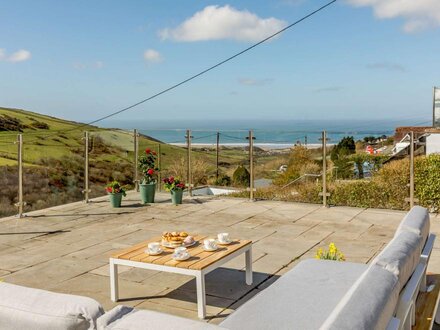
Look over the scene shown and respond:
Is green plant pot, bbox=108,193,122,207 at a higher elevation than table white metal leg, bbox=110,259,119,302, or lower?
higher

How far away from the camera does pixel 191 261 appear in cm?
339

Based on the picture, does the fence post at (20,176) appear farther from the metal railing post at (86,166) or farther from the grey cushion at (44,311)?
the grey cushion at (44,311)

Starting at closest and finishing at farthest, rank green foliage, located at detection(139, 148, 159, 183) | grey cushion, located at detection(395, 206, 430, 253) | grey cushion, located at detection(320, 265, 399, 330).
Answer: grey cushion, located at detection(320, 265, 399, 330)
grey cushion, located at detection(395, 206, 430, 253)
green foliage, located at detection(139, 148, 159, 183)

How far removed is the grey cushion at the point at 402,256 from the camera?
6.73ft

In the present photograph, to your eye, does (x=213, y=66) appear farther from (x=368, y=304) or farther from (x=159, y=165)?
(x=368, y=304)

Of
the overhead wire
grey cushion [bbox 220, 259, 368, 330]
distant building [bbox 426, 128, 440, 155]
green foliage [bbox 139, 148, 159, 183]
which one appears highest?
the overhead wire

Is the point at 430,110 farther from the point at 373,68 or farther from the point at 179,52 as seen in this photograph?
the point at 373,68

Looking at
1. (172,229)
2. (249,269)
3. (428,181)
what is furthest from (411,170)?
(249,269)

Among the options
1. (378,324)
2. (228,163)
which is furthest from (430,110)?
(378,324)

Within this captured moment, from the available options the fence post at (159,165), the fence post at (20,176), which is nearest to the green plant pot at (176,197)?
the fence post at (159,165)

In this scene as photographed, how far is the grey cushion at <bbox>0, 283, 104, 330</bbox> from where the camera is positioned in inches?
55.0

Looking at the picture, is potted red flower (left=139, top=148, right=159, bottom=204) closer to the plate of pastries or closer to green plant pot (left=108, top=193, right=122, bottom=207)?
green plant pot (left=108, top=193, right=122, bottom=207)

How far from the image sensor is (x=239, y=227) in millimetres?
6105

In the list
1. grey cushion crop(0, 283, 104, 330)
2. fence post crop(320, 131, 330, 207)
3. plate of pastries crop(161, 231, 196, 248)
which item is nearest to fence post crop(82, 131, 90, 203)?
fence post crop(320, 131, 330, 207)
